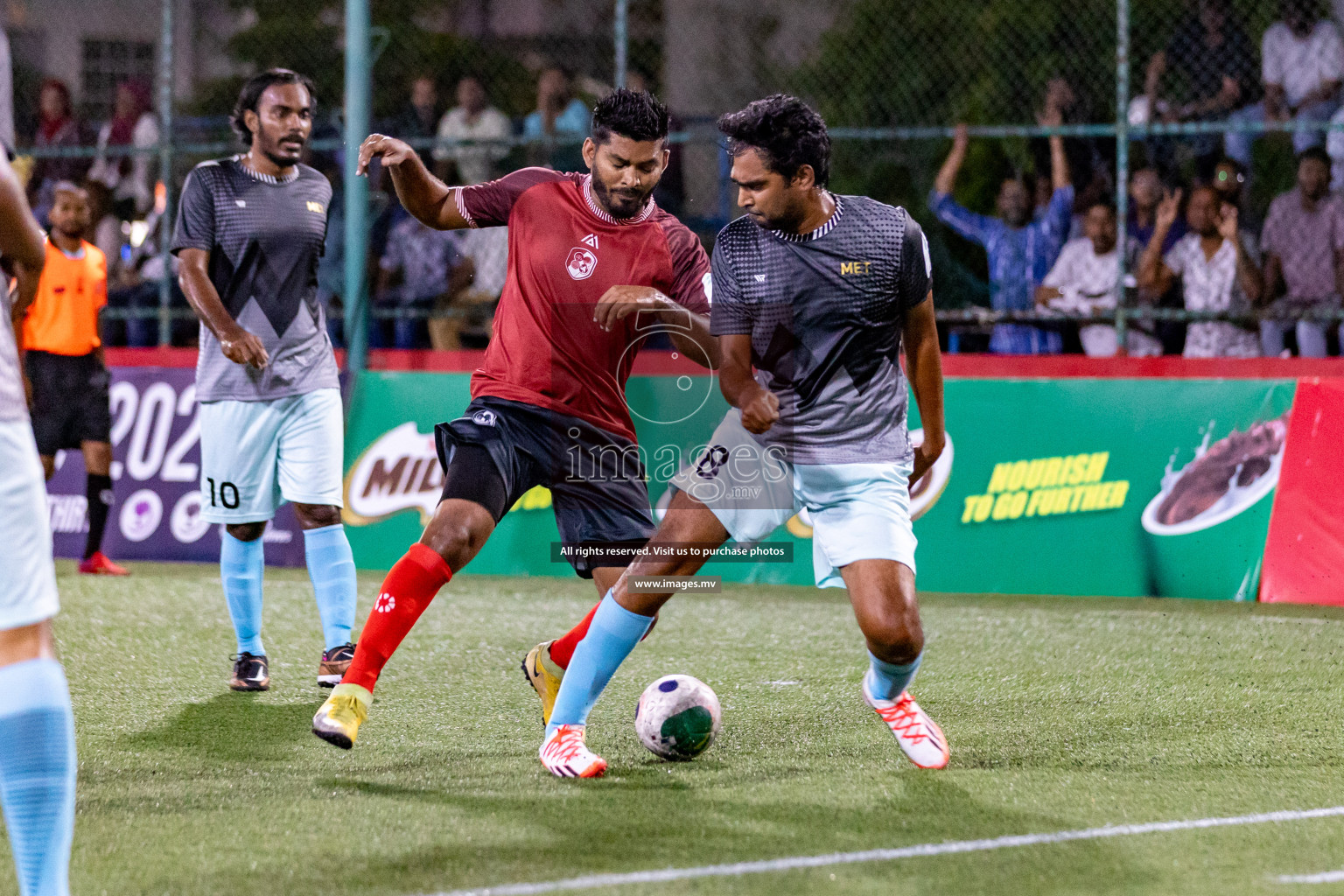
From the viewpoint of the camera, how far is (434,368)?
10211 mm

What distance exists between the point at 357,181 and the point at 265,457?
4379 millimetres

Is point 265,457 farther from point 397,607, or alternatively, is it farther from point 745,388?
point 745,388

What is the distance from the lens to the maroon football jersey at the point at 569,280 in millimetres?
4949

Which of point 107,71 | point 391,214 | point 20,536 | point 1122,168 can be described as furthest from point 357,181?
point 107,71

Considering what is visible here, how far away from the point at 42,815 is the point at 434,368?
7.30 m

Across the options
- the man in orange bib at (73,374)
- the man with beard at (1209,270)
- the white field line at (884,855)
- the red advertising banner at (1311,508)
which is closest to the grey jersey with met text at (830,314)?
the white field line at (884,855)

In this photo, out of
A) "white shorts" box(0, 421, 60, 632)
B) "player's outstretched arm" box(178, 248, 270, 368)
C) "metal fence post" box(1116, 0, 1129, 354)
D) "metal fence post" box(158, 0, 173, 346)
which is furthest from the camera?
"metal fence post" box(158, 0, 173, 346)

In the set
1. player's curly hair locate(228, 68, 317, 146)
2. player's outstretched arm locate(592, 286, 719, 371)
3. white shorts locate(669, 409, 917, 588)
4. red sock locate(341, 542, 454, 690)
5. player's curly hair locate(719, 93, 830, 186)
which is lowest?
red sock locate(341, 542, 454, 690)

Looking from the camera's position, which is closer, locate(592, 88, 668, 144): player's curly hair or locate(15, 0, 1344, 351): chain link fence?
locate(592, 88, 668, 144): player's curly hair

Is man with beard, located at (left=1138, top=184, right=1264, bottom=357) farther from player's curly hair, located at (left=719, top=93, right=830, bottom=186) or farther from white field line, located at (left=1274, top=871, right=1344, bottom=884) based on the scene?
white field line, located at (left=1274, top=871, right=1344, bottom=884)

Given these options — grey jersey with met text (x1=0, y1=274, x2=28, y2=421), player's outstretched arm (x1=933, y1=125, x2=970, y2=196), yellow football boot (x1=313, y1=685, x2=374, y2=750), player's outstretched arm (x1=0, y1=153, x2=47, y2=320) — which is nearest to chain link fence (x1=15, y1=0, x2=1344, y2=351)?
player's outstretched arm (x1=933, y1=125, x2=970, y2=196)

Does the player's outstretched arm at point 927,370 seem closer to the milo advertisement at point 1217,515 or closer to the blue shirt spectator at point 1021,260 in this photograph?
the milo advertisement at point 1217,515

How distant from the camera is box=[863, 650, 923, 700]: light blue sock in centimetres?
466

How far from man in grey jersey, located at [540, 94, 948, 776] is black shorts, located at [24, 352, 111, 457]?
5.63 metres
